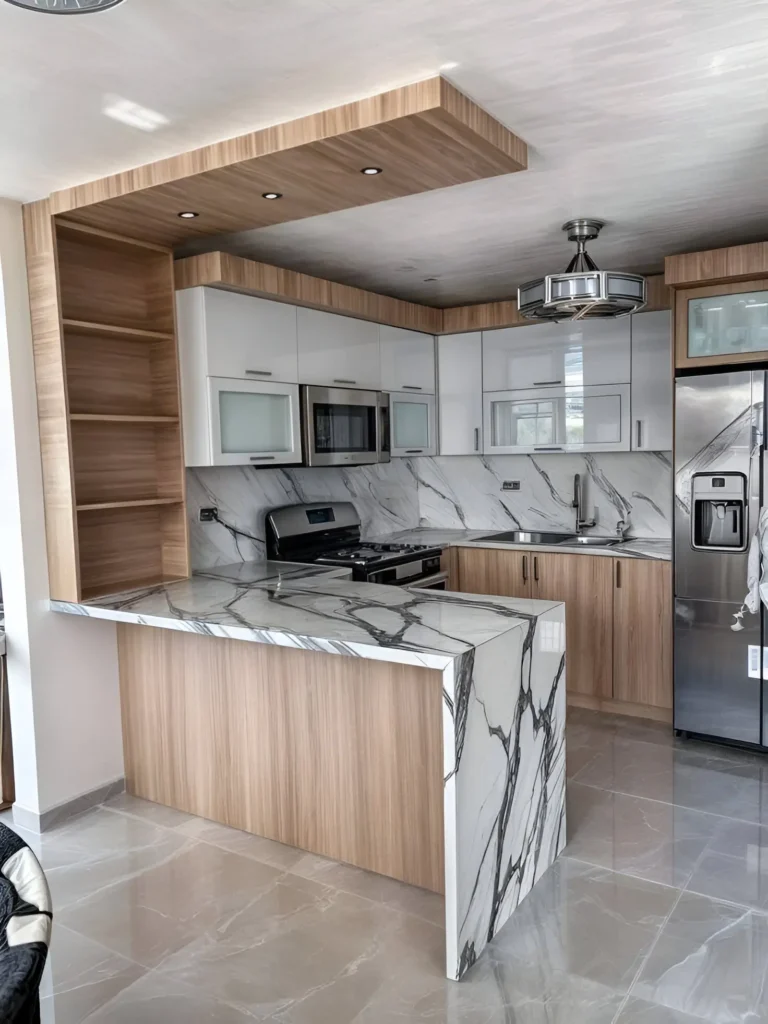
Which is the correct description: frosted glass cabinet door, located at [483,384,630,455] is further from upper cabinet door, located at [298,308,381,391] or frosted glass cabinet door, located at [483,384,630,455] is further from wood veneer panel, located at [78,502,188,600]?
wood veneer panel, located at [78,502,188,600]

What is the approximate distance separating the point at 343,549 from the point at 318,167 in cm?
253

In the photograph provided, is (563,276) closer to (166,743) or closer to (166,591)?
(166,591)

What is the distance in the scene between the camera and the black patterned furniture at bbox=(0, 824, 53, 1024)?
1.01 m

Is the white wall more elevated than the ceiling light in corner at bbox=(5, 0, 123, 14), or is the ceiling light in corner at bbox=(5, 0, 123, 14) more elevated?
the ceiling light in corner at bbox=(5, 0, 123, 14)

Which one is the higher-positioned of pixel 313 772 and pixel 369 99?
pixel 369 99

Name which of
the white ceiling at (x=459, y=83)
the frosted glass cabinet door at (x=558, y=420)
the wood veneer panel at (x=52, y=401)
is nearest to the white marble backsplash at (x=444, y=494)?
the frosted glass cabinet door at (x=558, y=420)

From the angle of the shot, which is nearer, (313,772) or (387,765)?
(387,765)

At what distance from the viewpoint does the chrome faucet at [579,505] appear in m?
4.77

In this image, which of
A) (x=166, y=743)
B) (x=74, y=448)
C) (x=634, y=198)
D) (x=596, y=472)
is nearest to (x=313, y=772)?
(x=166, y=743)

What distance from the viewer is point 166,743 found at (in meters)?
3.16

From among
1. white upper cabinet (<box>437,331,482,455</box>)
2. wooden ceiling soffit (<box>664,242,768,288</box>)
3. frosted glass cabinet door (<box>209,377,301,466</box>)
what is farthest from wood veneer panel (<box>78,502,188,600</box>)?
wooden ceiling soffit (<box>664,242,768,288</box>)

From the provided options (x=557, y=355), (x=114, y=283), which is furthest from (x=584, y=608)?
(x=114, y=283)

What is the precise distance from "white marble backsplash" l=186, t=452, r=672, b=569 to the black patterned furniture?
238 centimetres

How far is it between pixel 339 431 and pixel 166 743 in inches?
68.2
